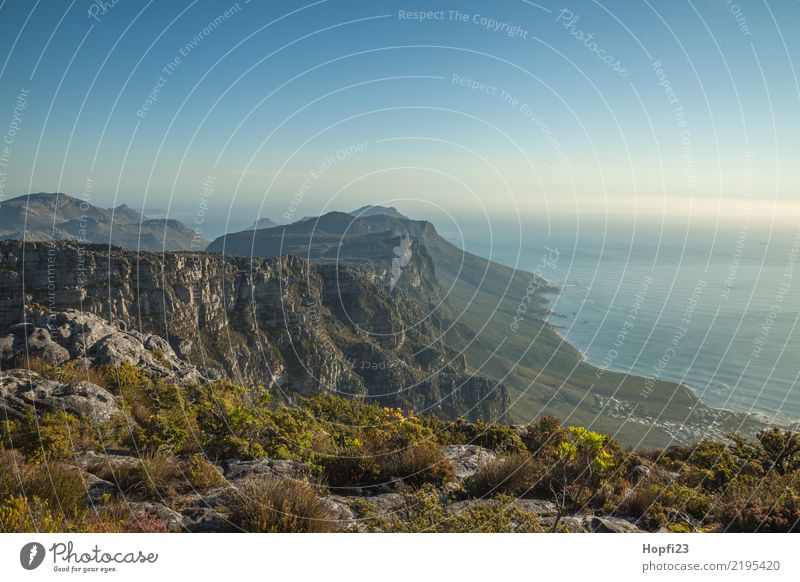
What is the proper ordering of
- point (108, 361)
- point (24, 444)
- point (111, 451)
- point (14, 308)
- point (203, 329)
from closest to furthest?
1. point (24, 444)
2. point (111, 451)
3. point (108, 361)
4. point (14, 308)
5. point (203, 329)

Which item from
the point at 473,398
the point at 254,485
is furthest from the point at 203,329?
the point at 254,485

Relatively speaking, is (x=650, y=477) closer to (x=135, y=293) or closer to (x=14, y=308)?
(x=14, y=308)

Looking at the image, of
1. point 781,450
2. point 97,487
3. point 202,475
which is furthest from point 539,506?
Answer: point 781,450

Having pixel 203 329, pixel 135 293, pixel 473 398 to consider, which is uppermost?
pixel 135 293

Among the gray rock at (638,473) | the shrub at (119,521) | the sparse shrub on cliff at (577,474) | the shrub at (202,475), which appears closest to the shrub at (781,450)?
A: the gray rock at (638,473)

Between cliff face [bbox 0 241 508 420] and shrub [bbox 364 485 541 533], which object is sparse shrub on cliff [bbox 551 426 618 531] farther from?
cliff face [bbox 0 241 508 420]
